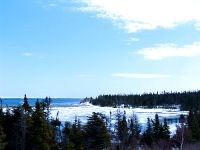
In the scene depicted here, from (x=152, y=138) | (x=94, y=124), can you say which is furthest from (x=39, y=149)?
(x=152, y=138)

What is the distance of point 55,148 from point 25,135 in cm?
442

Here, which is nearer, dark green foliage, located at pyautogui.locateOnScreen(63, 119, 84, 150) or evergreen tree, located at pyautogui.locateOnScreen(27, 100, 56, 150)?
evergreen tree, located at pyautogui.locateOnScreen(27, 100, 56, 150)

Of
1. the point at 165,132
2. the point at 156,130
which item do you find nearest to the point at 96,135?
Result: the point at 156,130

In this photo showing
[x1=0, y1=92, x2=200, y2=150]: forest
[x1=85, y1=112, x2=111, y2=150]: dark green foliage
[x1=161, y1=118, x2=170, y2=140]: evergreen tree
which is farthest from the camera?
[x1=161, y1=118, x2=170, y2=140]: evergreen tree

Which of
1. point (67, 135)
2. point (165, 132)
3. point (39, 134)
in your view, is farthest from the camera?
point (165, 132)

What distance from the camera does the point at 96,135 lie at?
6391 cm

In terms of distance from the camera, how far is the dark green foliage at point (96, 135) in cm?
6328

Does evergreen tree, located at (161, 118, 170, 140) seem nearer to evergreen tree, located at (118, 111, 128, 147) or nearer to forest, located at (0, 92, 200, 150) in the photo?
forest, located at (0, 92, 200, 150)

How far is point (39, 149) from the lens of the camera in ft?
179

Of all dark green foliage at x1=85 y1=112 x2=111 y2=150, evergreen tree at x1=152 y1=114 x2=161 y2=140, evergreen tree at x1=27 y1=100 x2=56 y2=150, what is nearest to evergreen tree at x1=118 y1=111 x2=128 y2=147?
evergreen tree at x1=152 y1=114 x2=161 y2=140

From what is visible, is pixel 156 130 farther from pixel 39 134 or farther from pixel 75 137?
pixel 39 134

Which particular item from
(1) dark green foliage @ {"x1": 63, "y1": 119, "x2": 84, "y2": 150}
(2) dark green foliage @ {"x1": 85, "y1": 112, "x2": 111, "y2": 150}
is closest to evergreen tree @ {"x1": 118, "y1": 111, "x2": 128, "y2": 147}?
(2) dark green foliage @ {"x1": 85, "y1": 112, "x2": 111, "y2": 150}

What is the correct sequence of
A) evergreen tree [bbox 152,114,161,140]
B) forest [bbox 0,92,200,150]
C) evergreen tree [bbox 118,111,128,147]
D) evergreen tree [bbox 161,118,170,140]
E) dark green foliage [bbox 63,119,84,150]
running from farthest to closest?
evergreen tree [bbox 152,114,161,140]
evergreen tree [bbox 161,118,170,140]
evergreen tree [bbox 118,111,128,147]
dark green foliage [bbox 63,119,84,150]
forest [bbox 0,92,200,150]

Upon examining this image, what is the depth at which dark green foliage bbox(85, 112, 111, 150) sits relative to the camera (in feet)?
208
